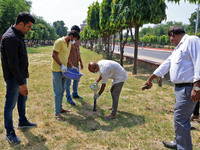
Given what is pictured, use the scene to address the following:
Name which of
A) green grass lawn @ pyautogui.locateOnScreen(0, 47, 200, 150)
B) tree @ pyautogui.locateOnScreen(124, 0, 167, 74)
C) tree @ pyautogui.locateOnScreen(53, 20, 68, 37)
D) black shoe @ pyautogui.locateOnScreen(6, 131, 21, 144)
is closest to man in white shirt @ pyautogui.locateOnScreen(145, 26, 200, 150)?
green grass lawn @ pyautogui.locateOnScreen(0, 47, 200, 150)

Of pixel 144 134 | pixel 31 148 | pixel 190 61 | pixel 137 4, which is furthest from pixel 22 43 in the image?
pixel 137 4

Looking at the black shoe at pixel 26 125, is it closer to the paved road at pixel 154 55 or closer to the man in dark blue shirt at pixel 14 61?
the man in dark blue shirt at pixel 14 61

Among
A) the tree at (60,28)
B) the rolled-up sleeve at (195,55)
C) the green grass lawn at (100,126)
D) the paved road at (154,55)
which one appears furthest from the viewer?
the tree at (60,28)

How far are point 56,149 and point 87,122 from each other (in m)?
1.08

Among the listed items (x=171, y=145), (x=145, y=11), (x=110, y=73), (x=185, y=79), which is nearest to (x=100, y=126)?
(x=110, y=73)

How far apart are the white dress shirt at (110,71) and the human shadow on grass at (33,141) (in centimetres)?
163

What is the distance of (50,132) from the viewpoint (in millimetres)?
3264

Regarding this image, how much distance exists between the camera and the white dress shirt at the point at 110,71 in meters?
3.42

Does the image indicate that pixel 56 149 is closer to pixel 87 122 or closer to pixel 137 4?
pixel 87 122

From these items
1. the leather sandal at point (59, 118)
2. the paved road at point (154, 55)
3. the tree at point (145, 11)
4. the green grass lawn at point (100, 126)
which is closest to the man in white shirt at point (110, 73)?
the green grass lawn at point (100, 126)

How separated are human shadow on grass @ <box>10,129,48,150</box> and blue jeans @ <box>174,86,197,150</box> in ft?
7.04

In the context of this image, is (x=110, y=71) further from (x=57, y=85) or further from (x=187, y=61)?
(x=187, y=61)

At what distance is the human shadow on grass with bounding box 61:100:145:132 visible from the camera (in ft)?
11.5

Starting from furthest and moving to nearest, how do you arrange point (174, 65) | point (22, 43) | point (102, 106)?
point (102, 106) → point (22, 43) → point (174, 65)
